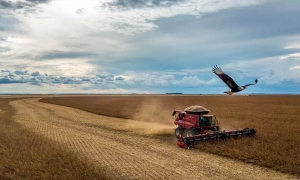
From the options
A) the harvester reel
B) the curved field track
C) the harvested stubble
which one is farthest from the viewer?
the harvester reel

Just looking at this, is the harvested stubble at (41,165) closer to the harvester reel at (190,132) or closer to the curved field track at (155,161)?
the curved field track at (155,161)

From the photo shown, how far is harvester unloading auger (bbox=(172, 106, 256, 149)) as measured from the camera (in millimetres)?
15312

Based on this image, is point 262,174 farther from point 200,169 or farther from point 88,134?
point 88,134

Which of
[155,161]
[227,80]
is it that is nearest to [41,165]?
[155,161]

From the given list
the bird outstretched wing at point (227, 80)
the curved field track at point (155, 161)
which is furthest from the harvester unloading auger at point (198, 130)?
the bird outstretched wing at point (227, 80)

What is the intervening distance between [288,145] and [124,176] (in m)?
9.25

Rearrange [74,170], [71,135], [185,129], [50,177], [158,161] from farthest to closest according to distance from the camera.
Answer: [71,135]
[185,129]
[158,161]
[74,170]
[50,177]

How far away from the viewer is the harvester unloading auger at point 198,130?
50.2ft

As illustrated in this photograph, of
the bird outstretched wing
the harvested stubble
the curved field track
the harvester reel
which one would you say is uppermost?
the bird outstretched wing

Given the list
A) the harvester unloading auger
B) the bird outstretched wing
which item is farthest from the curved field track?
the bird outstretched wing

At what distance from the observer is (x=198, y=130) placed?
1680 centimetres

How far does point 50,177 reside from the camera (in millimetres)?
9320

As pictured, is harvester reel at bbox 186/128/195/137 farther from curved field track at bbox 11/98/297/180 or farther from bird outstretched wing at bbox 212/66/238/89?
bird outstretched wing at bbox 212/66/238/89

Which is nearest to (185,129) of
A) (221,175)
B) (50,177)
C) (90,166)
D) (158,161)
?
(158,161)
